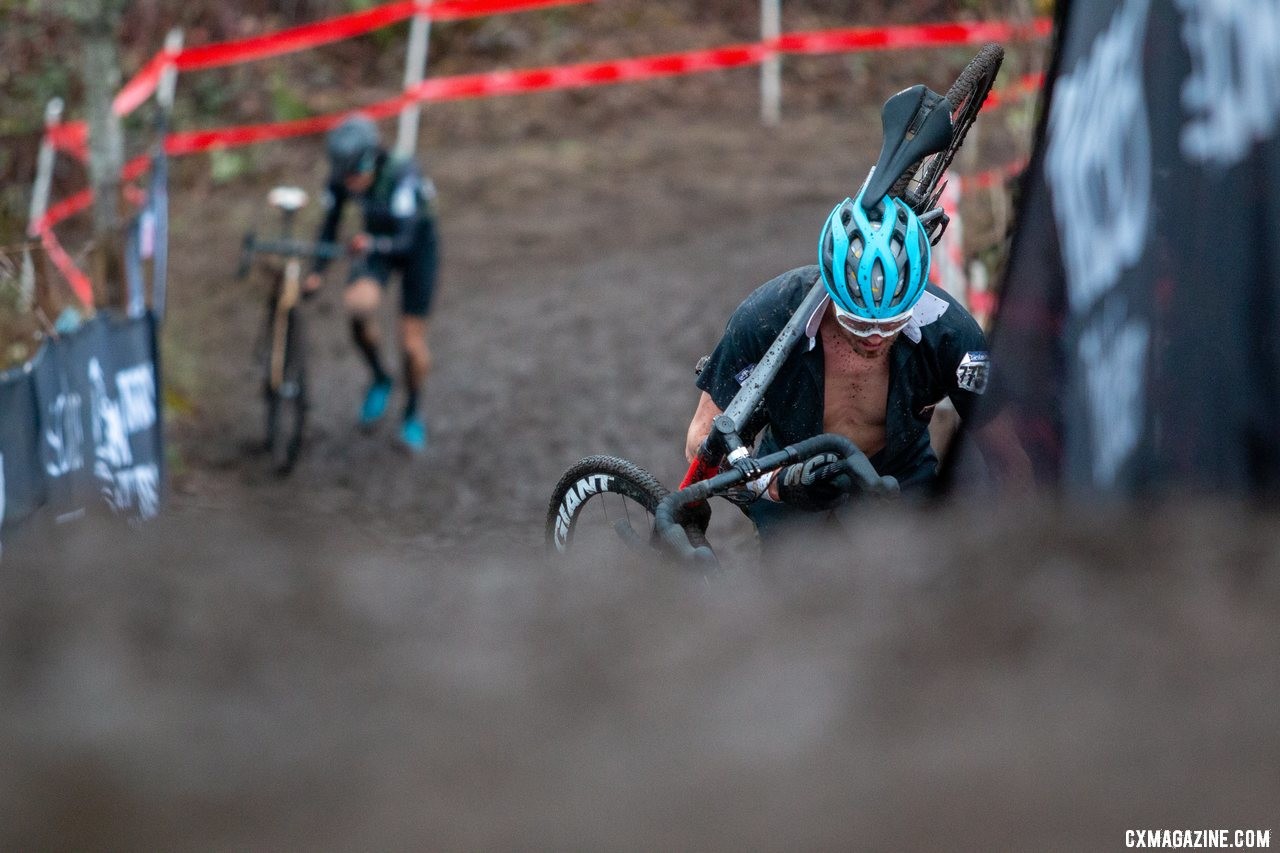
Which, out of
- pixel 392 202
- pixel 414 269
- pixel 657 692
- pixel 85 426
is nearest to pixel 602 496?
pixel 657 692

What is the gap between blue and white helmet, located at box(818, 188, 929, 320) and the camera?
13.7 ft

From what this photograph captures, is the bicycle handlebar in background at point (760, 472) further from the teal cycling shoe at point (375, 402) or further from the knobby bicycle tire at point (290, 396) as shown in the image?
the teal cycling shoe at point (375, 402)

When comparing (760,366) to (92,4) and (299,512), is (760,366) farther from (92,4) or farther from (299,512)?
(92,4)

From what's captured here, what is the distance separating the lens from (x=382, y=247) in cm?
981

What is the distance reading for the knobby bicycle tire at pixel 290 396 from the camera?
31.3 feet

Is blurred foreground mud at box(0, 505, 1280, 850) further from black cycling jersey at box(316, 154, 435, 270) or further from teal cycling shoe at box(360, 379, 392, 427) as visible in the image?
teal cycling shoe at box(360, 379, 392, 427)

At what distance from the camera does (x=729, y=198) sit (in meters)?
14.0

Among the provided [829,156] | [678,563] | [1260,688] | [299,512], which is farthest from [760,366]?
[829,156]

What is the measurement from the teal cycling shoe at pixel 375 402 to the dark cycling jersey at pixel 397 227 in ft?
1.83

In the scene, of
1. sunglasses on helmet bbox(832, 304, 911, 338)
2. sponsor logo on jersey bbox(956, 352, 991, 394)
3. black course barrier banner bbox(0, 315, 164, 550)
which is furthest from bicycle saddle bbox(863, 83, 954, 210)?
black course barrier banner bbox(0, 315, 164, 550)

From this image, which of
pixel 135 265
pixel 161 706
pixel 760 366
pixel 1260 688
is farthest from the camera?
pixel 135 265

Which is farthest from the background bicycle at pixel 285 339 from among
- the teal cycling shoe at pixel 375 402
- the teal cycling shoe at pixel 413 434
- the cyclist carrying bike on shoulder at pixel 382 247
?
the teal cycling shoe at pixel 413 434

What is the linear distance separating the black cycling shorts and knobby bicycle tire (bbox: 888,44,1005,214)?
5.93 m

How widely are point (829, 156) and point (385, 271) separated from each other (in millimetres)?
6157
